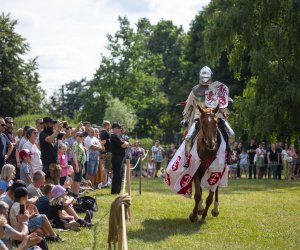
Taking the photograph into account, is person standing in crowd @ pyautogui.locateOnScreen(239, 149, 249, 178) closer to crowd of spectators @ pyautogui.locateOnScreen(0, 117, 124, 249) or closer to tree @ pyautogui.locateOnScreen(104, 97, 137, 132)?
crowd of spectators @ pyautogui.locateOnScreen(0, 117, 124, 249)

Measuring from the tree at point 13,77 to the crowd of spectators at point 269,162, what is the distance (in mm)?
33635

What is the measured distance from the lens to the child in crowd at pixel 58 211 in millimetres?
11727

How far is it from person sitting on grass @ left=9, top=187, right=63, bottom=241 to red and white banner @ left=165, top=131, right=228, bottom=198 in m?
3.59

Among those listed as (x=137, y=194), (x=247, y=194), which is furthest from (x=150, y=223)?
(x=247, y=194)

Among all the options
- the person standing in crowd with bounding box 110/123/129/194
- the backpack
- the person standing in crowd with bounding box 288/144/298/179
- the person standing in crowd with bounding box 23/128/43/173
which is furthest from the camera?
the person standing in crowd with bounding box 288/144/298/179

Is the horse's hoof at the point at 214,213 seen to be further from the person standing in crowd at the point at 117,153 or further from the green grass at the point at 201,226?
the person standing in crowd at the point at 117,153

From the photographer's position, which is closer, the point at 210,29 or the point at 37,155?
the point at 37,155

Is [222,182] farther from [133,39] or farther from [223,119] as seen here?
[133,39]

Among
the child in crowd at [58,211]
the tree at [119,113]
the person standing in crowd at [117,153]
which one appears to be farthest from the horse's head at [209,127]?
the tree at [119,113]

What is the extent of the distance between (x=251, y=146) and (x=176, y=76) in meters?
57.9

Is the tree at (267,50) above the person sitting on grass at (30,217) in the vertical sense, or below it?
above

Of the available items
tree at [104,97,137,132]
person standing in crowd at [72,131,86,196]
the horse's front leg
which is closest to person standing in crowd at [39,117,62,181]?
person standing in crowd at [72,131,86,196]

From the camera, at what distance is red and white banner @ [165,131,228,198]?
13211mm

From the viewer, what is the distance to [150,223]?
13172 millimetres
